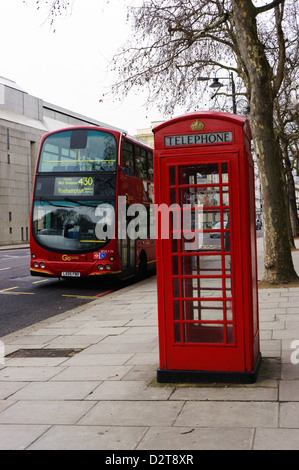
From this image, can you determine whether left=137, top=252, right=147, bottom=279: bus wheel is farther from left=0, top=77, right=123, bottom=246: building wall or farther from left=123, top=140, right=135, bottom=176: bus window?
left=0, top=77, right=123, bottom=246: building wall

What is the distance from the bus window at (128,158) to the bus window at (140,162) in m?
0.47

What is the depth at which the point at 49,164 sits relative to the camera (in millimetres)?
13188

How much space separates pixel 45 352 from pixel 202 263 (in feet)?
8.39

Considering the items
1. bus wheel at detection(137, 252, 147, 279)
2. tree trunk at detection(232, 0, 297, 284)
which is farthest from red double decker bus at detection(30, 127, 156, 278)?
tree trunk at detection(232, 0, 297, 284)

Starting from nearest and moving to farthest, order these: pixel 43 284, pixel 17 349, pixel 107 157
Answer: pixel 17 349 → pixel 107 157 → pixel 43 284

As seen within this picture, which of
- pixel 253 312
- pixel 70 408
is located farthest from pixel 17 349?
A: pixel 253 312

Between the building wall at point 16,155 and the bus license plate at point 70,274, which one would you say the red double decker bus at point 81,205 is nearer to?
the bus license plate at point 70,274

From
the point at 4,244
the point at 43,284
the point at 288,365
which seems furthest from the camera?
the point at 4,244

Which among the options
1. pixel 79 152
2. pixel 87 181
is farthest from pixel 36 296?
pixel 79 152

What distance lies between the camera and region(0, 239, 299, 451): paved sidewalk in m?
3.34

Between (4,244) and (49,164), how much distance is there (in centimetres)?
3421

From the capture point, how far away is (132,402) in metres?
4.11

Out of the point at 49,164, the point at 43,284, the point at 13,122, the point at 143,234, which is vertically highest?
the point at 13,122

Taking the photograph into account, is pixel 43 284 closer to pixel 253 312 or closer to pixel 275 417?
pixel 253 312
